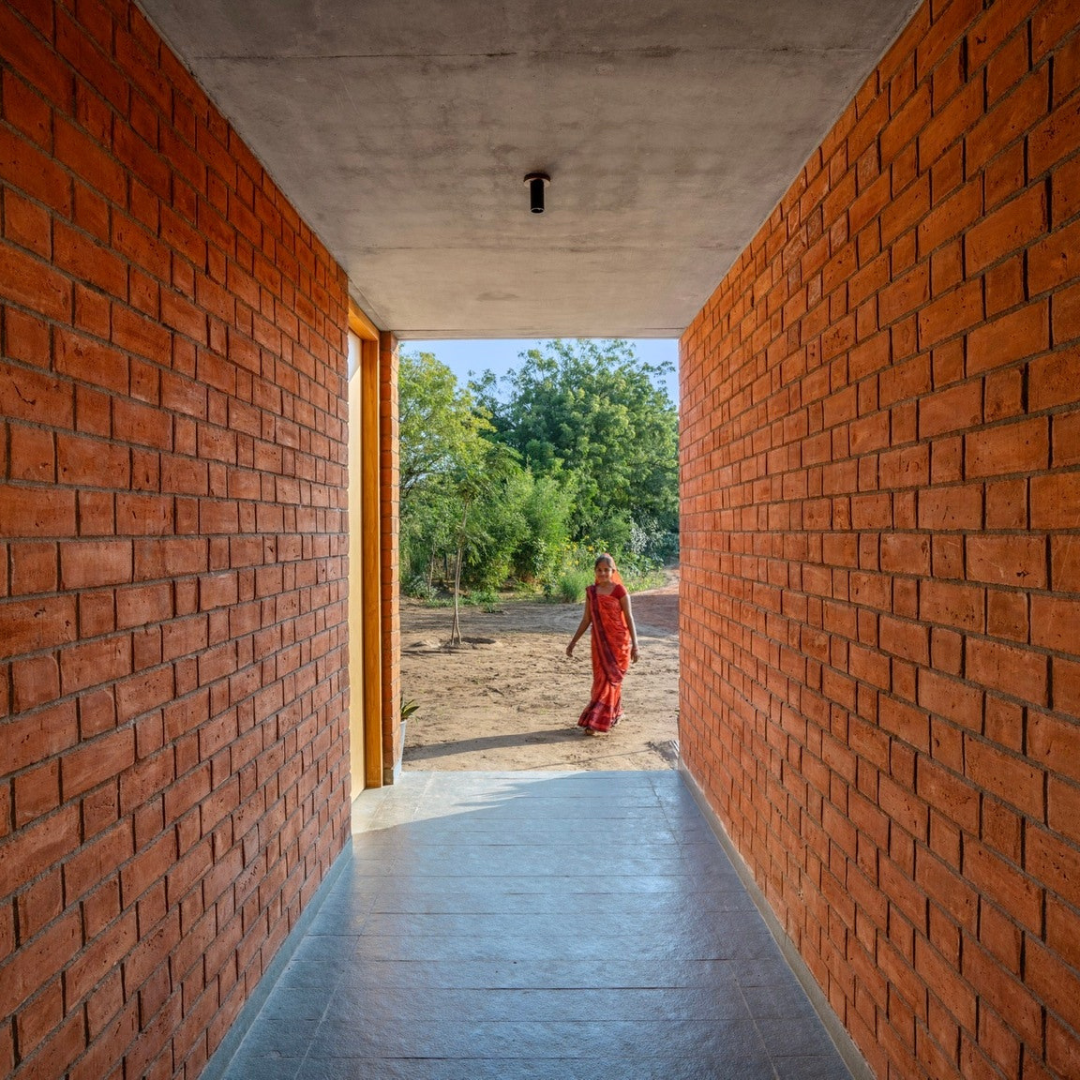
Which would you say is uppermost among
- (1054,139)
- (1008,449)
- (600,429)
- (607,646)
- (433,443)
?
(600,429)

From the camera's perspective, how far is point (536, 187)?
9.20 feet

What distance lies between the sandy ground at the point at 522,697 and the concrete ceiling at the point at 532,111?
3.94 meters

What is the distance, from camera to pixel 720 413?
394 cm

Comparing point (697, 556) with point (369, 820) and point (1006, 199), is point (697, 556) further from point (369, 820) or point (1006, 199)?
point (1006, 199)

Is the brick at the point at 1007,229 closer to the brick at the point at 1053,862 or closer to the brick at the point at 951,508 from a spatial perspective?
the brick at the point at 951,508

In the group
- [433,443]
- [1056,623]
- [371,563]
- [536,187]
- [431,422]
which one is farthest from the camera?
[433,443]

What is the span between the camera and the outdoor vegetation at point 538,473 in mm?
14961

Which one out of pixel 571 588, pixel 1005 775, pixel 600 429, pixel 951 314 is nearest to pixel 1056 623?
pixel 1005 775

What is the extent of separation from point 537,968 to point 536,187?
108 inches

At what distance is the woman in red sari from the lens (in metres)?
7.14

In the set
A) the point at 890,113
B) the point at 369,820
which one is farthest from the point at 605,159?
the point at 369,820

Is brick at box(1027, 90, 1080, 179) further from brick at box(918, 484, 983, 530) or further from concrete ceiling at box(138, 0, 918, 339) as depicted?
concrete ceiling at box(138, 0, 918, 339)

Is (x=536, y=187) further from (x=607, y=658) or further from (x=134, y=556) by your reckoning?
(x=607, y=658)

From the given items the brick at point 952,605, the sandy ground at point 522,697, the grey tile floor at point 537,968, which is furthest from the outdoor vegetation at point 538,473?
the brick at point 952,605
